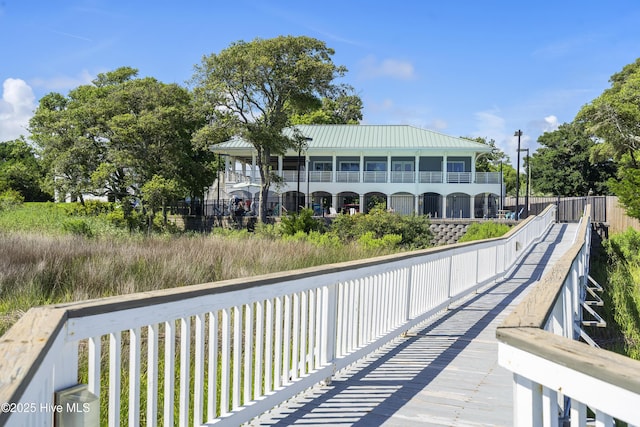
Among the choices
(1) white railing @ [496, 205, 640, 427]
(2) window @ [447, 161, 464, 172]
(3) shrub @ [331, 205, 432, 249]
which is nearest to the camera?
(1) white railing @ [496, 205, 640, 427]

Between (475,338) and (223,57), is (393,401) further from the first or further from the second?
(223,57)

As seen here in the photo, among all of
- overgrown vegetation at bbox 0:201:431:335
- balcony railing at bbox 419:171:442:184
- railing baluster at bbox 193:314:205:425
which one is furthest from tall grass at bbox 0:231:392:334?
balcony railing at bbox 419:171:442:184

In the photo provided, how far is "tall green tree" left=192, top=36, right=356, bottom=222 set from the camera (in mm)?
29047

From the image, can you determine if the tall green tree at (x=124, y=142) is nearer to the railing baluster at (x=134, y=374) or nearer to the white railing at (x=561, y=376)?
the railing baluster at (x=134, y=374)

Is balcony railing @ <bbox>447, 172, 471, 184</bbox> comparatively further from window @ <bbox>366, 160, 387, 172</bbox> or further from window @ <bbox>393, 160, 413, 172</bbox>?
window @ <bbox>366, 160, 387, 172</bbox>

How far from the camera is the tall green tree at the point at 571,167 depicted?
5484 centimetres

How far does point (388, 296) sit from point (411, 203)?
35.0m

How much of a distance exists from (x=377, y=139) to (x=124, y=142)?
61.5ft

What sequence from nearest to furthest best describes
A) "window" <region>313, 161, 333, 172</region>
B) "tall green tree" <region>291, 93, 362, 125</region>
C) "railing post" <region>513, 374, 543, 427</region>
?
"railing post" <region>513, 374, 543, 427</region>
"window" <region>313, 161, 333, 172</region>
"tall green tree" <region>291, 93, 362, 125</region>

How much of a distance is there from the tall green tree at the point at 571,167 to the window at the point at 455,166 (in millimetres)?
20278

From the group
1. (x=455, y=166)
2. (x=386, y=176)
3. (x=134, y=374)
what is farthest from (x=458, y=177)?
(x=134, y=374)

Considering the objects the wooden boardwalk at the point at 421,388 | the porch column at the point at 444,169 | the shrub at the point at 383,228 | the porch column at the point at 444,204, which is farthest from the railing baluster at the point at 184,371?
the porch column at the point at 444,169

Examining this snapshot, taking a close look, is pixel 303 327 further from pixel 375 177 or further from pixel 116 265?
pixel 375 177

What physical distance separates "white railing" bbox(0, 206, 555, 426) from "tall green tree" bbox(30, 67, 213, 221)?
27.9 m
